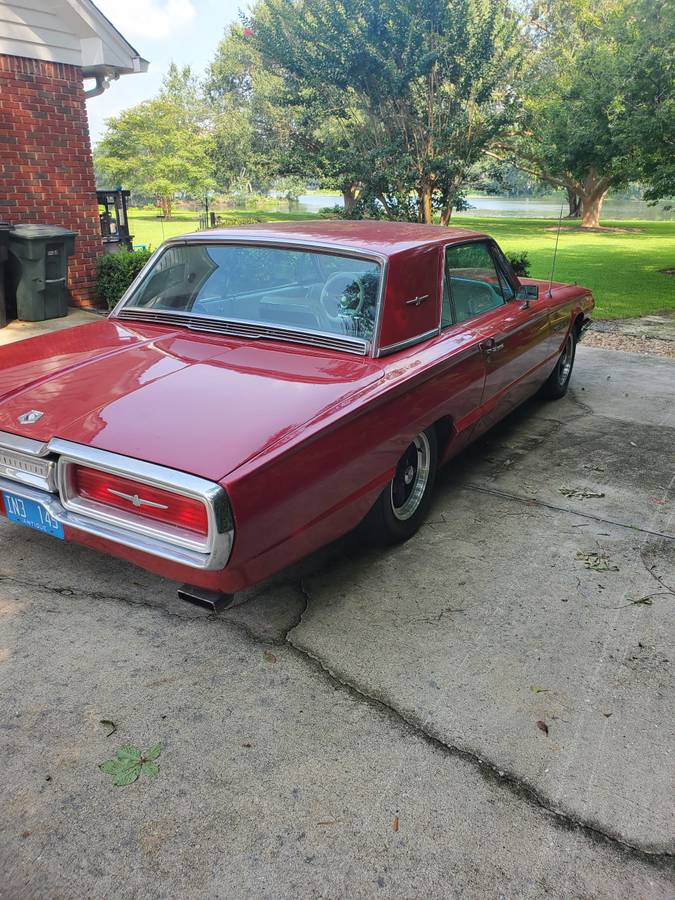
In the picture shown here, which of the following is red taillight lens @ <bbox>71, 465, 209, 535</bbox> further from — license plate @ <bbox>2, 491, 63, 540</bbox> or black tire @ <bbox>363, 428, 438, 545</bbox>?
black tire @ <bbox>363, 428, 438, 545</bbox>

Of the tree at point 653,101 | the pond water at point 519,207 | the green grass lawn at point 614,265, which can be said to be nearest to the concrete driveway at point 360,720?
the green grass lawn at point 614,265

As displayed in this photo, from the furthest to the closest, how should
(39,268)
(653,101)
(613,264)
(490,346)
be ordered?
1. (613,264)
2. (653,101)
3. (39,268)
4. (490,346)

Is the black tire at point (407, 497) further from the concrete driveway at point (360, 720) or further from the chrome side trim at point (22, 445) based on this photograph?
the chrome side trim at point (22, 445)

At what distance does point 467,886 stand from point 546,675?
96 cm

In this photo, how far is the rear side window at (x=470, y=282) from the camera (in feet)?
12.8

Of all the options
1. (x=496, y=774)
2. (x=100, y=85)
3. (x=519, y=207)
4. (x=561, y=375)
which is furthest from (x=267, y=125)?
(x=496, y=774)

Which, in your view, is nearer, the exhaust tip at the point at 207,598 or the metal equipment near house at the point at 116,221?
the exhaust tip at the point at 207,598

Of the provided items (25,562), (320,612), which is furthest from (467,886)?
(25,562)

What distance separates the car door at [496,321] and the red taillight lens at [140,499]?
214 centimetres

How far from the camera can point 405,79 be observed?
10.9 m

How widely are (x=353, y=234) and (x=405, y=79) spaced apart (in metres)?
8.61

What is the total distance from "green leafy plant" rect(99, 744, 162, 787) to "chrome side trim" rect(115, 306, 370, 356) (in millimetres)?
1849

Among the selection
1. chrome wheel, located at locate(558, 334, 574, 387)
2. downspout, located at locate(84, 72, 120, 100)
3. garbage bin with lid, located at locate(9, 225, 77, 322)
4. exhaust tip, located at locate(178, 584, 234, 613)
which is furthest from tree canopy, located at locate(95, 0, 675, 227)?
exhaust tip, located at locate(178, 584, 234, 613)

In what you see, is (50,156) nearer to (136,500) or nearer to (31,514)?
(31,514)
